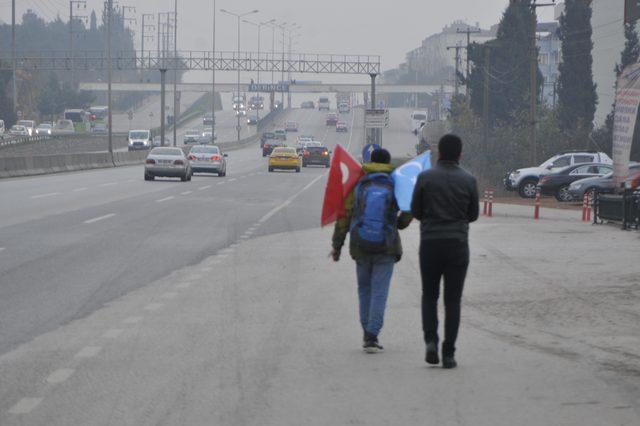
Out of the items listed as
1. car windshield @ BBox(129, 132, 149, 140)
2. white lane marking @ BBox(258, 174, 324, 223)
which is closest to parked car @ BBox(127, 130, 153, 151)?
→ car windshield @ BBox(129, 132, 149, 140)

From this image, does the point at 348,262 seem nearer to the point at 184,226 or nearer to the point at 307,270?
the point at 307,270

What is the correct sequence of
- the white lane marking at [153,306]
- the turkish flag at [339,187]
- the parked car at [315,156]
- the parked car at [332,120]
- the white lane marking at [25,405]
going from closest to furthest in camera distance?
the white lane marking at [25,405] < the turkish flag at [339,187] < the white lane marking at [153,306] < the parked car at [315,156] < the parked car at [332,120]

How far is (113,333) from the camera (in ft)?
38.4

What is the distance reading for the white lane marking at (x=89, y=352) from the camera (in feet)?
34.1

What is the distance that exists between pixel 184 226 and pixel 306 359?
1553 cm

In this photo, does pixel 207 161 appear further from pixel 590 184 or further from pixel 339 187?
pixel 339 187

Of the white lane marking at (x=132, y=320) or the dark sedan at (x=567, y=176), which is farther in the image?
the dark sedan at (x=567, y=176)

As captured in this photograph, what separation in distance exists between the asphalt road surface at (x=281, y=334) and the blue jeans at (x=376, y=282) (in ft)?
0.86

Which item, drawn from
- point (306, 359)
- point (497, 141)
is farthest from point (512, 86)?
point (306, 359)

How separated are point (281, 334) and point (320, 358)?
1427mm

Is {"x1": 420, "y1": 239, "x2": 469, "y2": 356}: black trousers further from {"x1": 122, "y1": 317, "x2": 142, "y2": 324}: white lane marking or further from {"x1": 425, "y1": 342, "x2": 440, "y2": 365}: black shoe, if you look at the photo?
{"x1": 122, "y1": 317, "x2": 142, "y2": 324}: white lane marking

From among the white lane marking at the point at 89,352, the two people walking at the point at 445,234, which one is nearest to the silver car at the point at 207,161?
the white lane marking at the point at 89,352

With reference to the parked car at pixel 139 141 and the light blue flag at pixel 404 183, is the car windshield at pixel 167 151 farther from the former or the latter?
the parked car at pixel 139 141

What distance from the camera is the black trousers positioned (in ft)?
32.2
